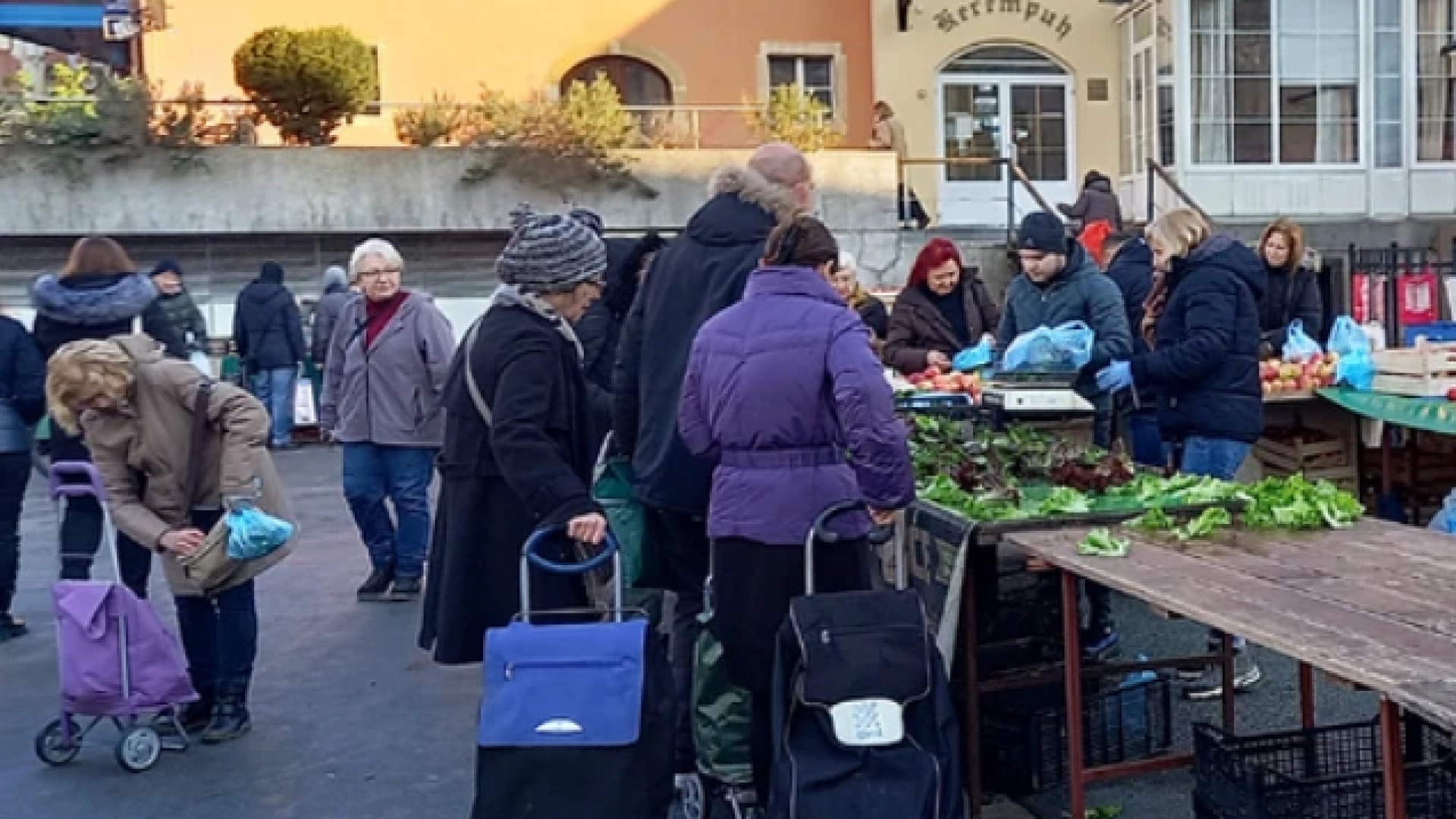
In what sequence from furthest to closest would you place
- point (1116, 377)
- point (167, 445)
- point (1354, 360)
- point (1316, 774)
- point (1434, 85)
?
1. point (1434, 85)
2. point (1354, 360)
3. point (1116, 377)
4. point (167, 445)
5. point (1316, 774)

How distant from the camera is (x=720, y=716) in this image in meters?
4.63

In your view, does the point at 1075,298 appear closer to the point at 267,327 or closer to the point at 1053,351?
the point at 1053,351

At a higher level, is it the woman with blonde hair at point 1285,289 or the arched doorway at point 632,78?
the arched doorway at point 632,78

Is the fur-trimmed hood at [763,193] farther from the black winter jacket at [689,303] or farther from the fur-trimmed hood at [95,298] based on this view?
the fur-trimmed hood at [95,298]

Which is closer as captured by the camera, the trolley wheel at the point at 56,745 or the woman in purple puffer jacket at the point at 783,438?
the woman in purple puffer jacket at the point at 783,438

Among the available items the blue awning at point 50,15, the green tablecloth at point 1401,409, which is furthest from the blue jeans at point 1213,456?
the blue awning at point 50,15

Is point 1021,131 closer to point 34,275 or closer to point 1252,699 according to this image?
point 34,275

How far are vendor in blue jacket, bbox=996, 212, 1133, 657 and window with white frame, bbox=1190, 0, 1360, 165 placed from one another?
13.8 m

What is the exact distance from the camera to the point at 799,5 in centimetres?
2189

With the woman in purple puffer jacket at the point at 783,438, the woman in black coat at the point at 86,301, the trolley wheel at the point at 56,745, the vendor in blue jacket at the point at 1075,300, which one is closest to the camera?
the woman in purple puffer jacket at the point at 783,438

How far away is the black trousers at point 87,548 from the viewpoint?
6094 millimetres

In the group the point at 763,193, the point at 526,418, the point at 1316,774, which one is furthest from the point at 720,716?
the point at 1316,774

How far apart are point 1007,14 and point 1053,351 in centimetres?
1651

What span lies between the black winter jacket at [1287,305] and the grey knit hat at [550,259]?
4735 mm
